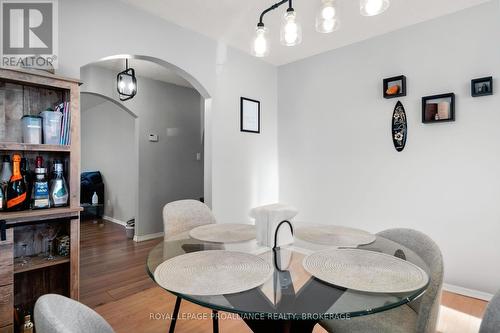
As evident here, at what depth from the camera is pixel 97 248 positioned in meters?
3.62

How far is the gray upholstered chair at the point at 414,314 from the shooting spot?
101 centimetres

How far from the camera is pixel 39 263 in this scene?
158cm

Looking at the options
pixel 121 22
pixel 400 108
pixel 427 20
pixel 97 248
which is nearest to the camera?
pixel 121 22

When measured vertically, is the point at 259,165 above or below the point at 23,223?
above

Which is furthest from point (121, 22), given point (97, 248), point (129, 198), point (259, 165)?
point (129, 198)

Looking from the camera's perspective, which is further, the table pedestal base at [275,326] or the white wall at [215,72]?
the white wall at [215,72]

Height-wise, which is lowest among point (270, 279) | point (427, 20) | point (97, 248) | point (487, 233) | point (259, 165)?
point (97, 248)

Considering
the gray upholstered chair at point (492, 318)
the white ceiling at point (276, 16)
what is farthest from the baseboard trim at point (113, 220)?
the gray upholstered chair at point (492, 318)

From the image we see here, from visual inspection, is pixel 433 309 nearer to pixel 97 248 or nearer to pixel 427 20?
pixel 427 20

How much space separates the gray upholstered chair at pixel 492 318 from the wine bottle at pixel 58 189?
204 centimetres

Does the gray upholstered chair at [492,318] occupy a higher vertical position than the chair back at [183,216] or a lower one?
lower

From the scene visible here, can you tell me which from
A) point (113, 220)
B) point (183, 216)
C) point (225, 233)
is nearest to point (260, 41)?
point (225, 233)

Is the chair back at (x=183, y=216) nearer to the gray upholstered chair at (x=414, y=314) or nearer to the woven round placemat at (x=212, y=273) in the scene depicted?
the woven round placemat at (x=212, y=273)

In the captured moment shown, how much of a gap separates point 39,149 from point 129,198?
3363 millimetres
